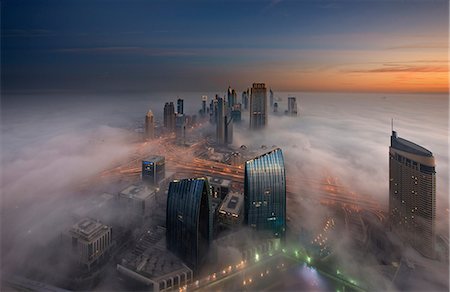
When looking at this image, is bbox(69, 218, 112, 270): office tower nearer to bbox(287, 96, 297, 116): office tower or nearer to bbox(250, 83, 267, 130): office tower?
bbox(250, 83, 267, 130): office tower

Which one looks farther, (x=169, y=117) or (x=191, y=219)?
(x=169, y=117)

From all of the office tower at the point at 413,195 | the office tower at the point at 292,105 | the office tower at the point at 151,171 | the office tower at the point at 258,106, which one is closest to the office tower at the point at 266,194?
the office tower at the point at 413,195

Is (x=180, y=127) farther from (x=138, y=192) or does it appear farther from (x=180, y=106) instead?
(x=138, y=192)

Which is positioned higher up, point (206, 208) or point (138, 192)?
point (206, 208)

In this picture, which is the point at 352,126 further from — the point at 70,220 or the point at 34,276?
the point at 34,276

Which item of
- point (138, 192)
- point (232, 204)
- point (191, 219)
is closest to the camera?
point (191, 219)

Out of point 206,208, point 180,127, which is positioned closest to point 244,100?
point 180,127

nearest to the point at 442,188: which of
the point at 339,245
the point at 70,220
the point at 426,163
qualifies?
the point at 426,163

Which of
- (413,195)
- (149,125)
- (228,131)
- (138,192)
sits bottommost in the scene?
(138,192)

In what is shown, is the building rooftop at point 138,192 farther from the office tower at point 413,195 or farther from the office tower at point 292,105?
the office tower at point 292,105
